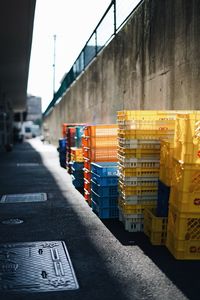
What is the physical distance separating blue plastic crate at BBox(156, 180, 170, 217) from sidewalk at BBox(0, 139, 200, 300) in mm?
502

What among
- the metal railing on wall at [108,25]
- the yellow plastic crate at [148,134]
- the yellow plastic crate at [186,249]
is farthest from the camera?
the metal railing on wall at [108,25]

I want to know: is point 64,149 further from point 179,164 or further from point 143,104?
point 179,164

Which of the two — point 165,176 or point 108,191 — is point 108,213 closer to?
point 108,191

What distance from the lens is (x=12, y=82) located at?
107 feet

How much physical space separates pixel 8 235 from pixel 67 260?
162 centimetres

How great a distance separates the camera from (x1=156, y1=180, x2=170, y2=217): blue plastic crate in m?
6.00

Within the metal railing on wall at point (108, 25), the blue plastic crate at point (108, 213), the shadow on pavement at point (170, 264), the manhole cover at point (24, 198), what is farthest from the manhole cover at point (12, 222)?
the metal railing on wall at point (108, 25)

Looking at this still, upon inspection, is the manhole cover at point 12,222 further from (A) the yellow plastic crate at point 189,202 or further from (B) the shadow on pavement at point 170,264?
(A) the yellow plastic crate at point 189,202

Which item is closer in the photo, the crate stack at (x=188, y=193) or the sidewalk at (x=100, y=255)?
the sidewalk at (x=100, y=255)

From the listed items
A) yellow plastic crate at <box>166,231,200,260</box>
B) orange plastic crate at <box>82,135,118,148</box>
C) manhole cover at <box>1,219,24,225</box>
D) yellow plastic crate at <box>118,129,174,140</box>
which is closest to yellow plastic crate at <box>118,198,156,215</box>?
yellow plastic crate at <box>118,129,174,140</box>

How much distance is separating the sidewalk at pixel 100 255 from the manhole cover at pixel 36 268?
0.36 ft

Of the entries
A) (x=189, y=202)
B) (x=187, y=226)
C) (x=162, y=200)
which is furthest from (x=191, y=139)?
(x=162, y=200)

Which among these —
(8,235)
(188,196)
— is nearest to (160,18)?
(188,196)

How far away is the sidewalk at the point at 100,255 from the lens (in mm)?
4324
